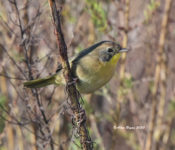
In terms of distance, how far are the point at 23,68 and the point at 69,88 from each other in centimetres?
61

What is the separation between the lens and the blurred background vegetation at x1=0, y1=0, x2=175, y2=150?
209cm

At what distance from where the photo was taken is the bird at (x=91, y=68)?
1979 millimetres

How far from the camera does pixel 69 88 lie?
5.18 ft

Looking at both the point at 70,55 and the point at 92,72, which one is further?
the point at 70,55

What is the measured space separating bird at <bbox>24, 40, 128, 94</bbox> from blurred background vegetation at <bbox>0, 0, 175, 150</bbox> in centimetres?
12

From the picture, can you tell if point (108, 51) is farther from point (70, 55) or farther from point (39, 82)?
point (70, 55)

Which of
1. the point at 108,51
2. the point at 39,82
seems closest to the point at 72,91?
the point at 39,82

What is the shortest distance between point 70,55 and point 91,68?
0.74 metres

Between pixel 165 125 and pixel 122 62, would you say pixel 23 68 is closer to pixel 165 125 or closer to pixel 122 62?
pixel 122 62

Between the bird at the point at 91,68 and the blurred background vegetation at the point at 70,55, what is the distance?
0.12 metres

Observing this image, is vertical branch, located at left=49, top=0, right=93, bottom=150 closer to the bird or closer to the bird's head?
the bird

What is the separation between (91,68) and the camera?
6.61 feet

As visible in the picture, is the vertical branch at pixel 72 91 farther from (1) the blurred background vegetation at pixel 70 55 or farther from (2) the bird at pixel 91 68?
(2) the bird at pixel 91 68

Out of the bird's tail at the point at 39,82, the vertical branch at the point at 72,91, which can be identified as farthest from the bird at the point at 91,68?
the vertical branch at the point at 72,91
